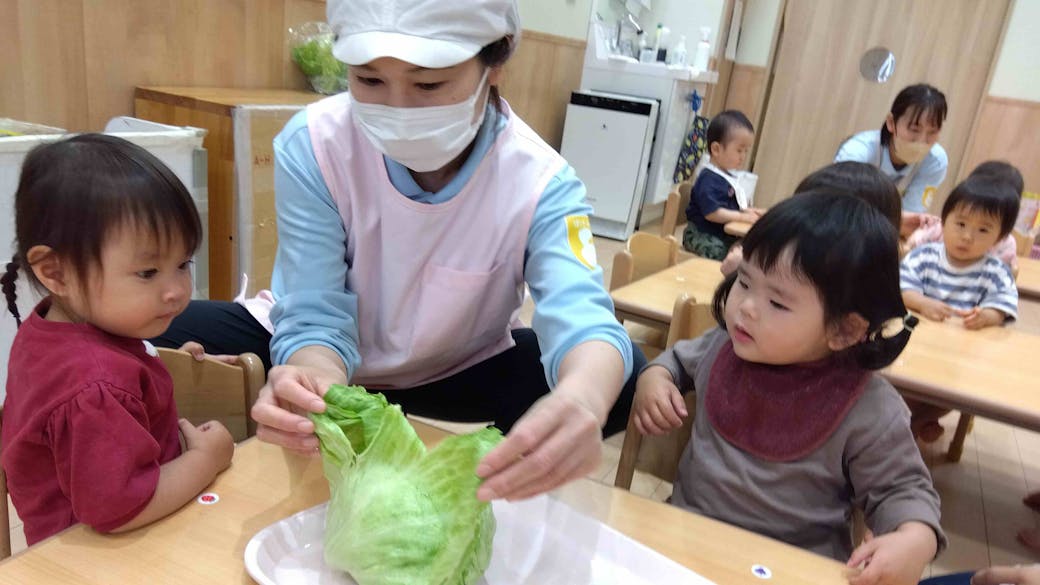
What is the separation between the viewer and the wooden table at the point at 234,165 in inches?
96.3

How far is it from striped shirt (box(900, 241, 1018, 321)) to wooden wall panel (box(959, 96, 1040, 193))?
3.85 m

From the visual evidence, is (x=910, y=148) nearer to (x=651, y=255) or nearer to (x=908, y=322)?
(x=651, y=255)

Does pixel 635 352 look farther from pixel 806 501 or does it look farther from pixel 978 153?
pixel 978 153

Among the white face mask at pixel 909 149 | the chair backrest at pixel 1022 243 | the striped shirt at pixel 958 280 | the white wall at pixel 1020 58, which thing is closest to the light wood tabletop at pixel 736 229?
the striped shirt at pixel 958 280

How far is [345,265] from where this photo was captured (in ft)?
4.17

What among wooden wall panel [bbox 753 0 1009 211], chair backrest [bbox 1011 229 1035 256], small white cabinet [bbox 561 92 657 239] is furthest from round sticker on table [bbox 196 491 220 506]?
wooden wall panel [bbox 753 0 1009 211]

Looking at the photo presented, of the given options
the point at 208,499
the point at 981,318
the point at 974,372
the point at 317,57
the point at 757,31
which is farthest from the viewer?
the point at 757,31

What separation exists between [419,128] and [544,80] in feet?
13.6

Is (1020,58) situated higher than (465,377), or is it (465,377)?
(1020,58)

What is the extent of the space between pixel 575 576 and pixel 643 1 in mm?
5835

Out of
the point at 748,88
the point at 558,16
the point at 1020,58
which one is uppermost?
the point at 1020,58

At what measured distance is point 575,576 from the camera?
2.70 ft

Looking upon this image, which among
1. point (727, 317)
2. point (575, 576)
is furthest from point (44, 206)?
point (727, 317)

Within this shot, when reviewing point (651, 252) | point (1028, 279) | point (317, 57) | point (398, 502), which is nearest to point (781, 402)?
point (398, 502)
